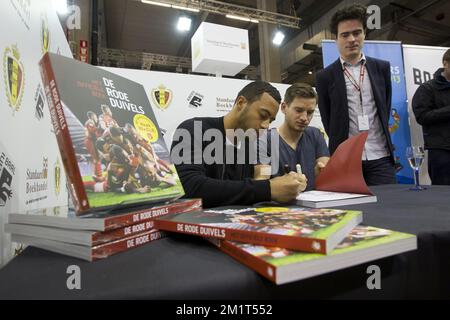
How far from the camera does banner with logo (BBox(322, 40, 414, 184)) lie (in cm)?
274

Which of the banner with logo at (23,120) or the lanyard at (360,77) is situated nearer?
the banner with logo at (23,120)

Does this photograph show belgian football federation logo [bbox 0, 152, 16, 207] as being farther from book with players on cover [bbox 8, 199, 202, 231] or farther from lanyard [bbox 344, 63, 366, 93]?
lanyard [bbox 344, 63, 366, 93]

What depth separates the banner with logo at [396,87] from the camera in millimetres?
2742

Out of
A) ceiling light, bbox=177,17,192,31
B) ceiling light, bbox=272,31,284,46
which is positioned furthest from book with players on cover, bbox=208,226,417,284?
ceiling light, bbox=177,17,192,31

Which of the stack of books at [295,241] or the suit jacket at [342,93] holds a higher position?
the suit jacket at [342,93]

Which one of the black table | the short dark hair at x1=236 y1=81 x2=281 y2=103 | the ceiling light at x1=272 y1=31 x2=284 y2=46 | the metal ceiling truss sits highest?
the metal ceiling truss

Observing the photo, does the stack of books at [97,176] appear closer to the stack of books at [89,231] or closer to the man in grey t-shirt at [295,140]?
the stack of books at [89,231]

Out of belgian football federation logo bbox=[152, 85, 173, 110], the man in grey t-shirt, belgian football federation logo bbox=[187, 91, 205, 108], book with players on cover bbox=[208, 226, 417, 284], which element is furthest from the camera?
belgian football federation logo bbox=[187, 91, 205, 108]

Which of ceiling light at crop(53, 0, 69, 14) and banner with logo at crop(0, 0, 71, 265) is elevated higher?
ceiling light at crop(53, 0, 69, 14)

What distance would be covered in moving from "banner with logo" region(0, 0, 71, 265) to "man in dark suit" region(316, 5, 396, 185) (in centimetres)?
135

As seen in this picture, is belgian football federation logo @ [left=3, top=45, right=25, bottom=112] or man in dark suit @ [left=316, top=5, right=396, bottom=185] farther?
man in dark suit @ [left=316, top=5, right=396, bottom=185]

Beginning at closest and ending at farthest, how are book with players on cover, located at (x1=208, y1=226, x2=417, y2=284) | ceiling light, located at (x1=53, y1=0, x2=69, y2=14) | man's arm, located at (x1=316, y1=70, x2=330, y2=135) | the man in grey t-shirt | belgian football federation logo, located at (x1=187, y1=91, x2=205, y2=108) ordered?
book with players on cover, located at (x1=208, y1=226, x2=417, y2=284) → ceiling light, located at (x1=53, y1=0, x2=69, y2=14) → the man in grey t-shirt → man's arm, located at (x1=316, y1=70, x2=330, y2=135) → belgian football federation logo, located at (x1=187, y1=91, x2=205, y2=108)

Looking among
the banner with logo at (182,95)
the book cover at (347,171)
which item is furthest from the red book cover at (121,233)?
the banner with logo at (182,95)

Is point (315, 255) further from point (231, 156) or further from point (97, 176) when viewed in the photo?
point (231, 156)
